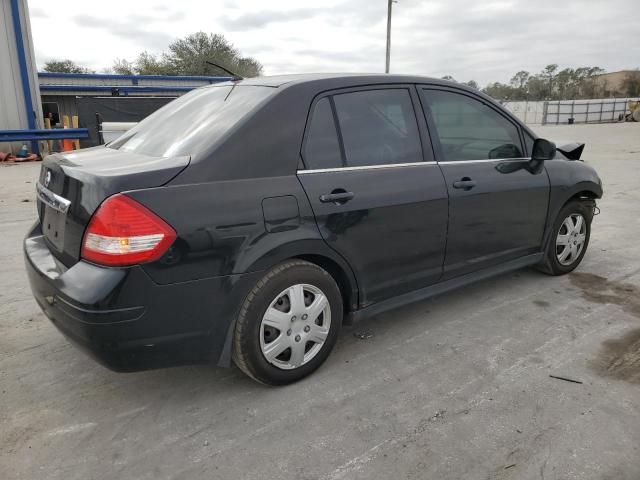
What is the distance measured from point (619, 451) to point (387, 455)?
106cm

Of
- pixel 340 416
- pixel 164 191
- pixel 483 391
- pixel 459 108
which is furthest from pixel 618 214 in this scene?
pixel 164 191

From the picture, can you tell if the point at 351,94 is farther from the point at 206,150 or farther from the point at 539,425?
the point at 539,425

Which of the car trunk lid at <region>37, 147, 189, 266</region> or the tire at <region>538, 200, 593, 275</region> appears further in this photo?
the tire at <region>538, 200, 593, 275</region>

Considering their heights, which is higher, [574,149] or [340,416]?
[574,149]

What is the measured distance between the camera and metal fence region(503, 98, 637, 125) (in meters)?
44.4

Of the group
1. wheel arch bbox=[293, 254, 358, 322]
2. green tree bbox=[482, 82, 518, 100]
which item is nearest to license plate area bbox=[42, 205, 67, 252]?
wheel arch bbox=[293, 254, 358, 322]

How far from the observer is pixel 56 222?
2.59 m

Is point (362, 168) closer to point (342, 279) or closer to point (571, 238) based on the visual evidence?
point (342, 279)

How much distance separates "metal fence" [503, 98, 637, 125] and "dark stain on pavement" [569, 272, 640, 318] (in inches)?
1713

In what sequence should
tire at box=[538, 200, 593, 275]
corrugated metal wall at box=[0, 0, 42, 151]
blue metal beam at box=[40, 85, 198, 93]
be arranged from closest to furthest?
tire at box=[538, 200, 593, 275] → corrugated metal wall at box=[0, 0, 42, 151] → blue metal beam at box=[40, 85, 198, 93]

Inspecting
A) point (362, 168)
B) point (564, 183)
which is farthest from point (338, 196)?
point (564, 183)

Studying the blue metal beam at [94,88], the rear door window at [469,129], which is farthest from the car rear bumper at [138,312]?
the blue metal beam at [94,88]

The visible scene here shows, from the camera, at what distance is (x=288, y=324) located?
2672mm

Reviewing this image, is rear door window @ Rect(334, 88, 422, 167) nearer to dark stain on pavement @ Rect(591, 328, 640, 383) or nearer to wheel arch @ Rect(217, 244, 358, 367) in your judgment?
wheel arch @ Rect(217, 244, 358, 367)
